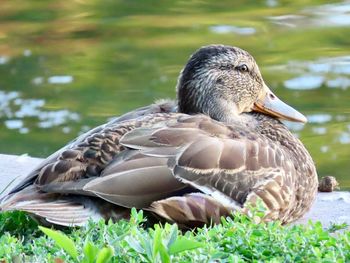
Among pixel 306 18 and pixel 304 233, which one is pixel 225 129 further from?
pixel 306 18

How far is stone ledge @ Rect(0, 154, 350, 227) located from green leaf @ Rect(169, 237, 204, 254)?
2791 millimetres

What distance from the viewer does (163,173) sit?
6.20 metres

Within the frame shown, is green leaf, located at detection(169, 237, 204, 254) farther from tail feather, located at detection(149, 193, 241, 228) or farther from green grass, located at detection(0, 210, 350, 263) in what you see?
tail feather, located at detection(149, 193, 241, 228)

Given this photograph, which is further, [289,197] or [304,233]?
[289,197]

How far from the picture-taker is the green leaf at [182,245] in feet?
12.7

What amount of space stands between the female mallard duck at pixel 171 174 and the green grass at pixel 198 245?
29.9 inches

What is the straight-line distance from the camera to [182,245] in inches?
153

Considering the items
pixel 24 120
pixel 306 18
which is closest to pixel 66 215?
pixel 24 120

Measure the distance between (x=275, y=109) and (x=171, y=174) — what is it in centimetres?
167

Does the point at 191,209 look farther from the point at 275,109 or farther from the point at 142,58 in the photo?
the point at 142,58

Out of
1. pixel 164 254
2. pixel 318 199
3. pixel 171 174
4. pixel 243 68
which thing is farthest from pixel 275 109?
pixel 164 254

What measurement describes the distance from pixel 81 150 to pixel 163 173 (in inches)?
20.4

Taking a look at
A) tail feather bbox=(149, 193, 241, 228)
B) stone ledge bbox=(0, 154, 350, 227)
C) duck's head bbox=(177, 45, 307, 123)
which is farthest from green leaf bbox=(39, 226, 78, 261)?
duck's head bbox=(177, 45, 307, 123)

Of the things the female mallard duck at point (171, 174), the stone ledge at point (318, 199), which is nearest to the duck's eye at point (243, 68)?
the female mallard duck at point (171, 174)
